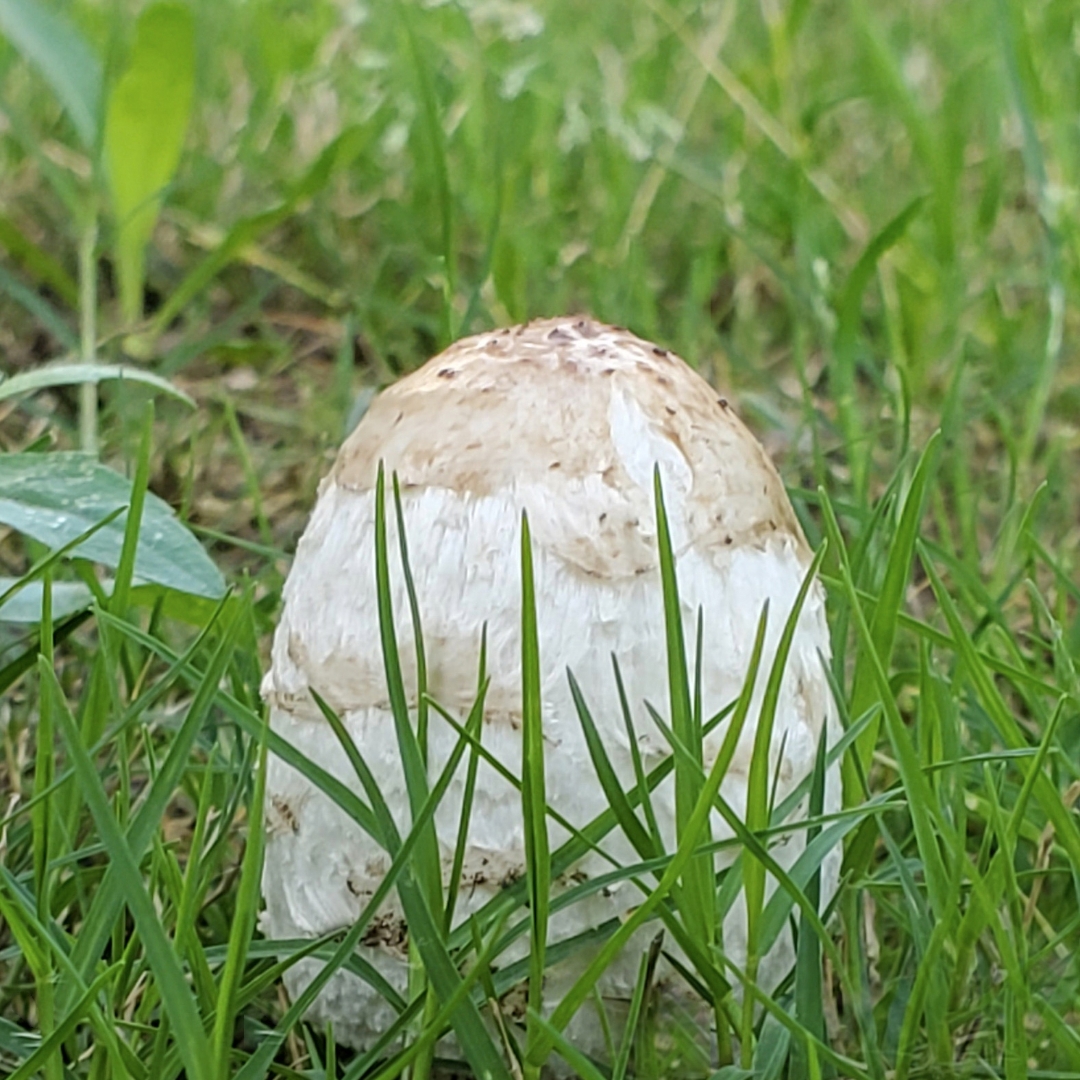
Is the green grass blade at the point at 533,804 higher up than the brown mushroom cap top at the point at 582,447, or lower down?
lower down

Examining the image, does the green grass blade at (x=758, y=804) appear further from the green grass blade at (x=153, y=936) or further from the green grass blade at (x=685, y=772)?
the green grass blade at (x=153, y=936)

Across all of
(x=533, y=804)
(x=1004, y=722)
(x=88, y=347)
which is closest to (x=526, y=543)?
(x=533, y=804)

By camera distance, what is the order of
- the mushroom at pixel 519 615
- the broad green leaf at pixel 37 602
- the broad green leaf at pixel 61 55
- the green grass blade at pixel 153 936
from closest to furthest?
the green grass blade at pixel 153 936
the mushroom at pixel 519 615
the broad green leaf at pixel 37 602
the broad green leaf at pixel 61 55

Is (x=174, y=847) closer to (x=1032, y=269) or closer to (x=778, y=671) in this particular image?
(x=778, y=671)

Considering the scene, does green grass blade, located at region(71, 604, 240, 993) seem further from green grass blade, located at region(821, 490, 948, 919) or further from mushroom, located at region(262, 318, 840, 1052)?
green grass blade, located at region(821, 490, 948, 919)

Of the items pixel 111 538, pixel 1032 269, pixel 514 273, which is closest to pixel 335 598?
pixel 111 538

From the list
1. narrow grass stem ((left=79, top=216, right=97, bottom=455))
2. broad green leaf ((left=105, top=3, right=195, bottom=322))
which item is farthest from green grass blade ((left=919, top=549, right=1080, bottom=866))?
broad green leaf ((left=105, top=3, right=195, bottom=322))

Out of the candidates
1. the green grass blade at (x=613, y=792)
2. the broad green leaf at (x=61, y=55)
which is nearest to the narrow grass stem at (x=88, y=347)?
the broad green leaf at (x=61, y=55)
